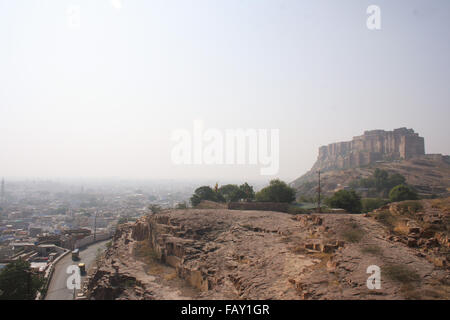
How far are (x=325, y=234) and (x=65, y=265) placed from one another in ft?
88.7

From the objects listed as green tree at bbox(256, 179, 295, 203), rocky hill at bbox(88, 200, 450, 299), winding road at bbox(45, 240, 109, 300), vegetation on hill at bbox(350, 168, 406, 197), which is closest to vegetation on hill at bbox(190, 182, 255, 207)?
green tree at bbox(256, 179, 295, 203)

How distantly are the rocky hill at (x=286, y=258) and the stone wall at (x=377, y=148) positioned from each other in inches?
3536

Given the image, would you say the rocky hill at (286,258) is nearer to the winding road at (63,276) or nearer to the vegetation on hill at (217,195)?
the winding road at (63,276)

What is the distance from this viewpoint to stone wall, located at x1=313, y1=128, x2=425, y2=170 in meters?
88.6

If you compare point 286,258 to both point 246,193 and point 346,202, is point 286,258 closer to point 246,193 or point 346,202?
point 346,202

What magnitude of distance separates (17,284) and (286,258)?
60.4 ft

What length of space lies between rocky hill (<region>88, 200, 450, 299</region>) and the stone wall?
89823 mm

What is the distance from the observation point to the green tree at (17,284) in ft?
58.1

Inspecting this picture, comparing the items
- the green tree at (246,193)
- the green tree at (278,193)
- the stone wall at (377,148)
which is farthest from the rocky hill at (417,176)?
the green tree at (246,193)

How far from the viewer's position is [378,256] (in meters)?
9.00

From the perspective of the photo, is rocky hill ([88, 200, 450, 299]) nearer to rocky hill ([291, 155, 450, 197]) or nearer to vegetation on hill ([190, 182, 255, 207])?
vegetation on hill ([190, 182, 255, 207])
